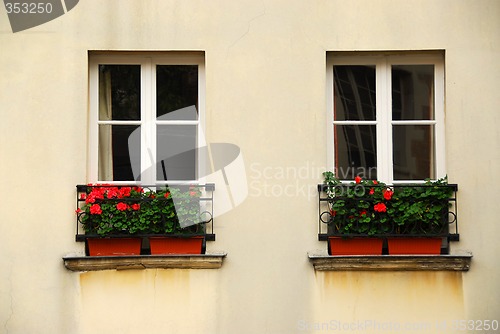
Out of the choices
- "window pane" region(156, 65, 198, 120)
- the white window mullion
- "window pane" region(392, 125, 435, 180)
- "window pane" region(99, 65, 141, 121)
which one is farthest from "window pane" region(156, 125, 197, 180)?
the white window mullion

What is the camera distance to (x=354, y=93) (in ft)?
33.4

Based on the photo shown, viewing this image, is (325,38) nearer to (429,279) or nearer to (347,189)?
(347,189)

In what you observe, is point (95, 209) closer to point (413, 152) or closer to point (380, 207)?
point (380, 207)

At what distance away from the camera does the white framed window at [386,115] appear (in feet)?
33.1

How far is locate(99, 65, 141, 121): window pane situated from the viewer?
10219 millimetres

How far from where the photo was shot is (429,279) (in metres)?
9.74

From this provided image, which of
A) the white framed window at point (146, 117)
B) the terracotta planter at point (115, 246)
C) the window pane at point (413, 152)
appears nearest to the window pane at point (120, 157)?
the white framed window at point (146, 117)

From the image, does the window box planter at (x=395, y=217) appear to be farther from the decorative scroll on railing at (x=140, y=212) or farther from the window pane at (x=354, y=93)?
the decorative scroll on railing at (x=140, y=212)

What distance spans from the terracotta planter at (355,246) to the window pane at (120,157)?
212 cm

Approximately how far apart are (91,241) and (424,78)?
3.67 m

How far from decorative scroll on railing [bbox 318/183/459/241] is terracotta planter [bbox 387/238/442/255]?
2.6 inches

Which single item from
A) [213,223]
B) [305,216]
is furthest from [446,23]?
[213,223]

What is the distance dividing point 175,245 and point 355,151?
2.01 metres

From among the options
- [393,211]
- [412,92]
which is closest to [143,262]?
[393,211]
